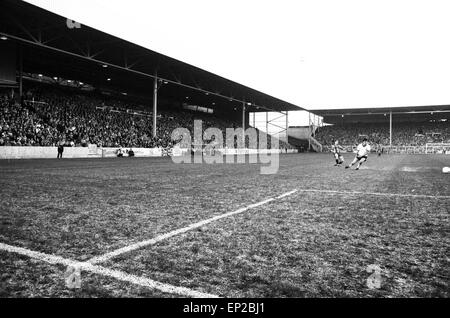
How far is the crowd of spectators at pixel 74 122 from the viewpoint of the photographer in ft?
85.3

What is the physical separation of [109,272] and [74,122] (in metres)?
32.0

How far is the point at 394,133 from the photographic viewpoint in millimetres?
69062

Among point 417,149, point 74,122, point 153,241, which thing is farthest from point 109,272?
point 417,149

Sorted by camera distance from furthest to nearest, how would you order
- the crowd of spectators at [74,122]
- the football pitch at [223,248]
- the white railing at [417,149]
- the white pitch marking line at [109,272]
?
the white railing at [417,149], the crowd of spectators at [74,122], the football pitch at [223,248], the white pitch marking line at [109,272]

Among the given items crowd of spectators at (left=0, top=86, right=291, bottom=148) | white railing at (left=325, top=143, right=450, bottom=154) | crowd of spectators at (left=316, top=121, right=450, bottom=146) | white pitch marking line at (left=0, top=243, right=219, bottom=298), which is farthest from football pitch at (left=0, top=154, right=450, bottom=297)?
crowd of spectators at (left=316, top=121, right=450, bottom=146)

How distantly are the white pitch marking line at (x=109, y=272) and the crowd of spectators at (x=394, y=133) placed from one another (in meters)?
70.2

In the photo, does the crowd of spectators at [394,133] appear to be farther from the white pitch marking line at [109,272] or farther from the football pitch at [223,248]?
the white pitch marking line at [109,272]

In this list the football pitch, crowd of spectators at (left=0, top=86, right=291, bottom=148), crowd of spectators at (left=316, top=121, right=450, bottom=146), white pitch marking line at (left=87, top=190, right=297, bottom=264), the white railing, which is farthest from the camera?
crowd of spectators at (left=316, top=121, right=450, bottom=146)

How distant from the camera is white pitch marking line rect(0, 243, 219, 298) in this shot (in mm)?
2414

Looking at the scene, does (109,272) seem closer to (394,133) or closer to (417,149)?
(417,149)

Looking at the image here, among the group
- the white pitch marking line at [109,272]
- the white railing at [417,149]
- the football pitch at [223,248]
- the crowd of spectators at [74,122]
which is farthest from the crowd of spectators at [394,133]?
the white pitch marking line at [109,272]

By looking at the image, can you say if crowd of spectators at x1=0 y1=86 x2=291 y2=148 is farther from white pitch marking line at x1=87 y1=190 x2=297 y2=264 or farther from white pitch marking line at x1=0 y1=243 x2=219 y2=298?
white pitch marking line at x1=0 y1=243 x2=219 y2=298

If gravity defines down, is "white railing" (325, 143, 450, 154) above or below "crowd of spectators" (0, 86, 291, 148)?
below

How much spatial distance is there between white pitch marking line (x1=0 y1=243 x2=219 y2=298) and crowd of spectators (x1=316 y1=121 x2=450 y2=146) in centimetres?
7016
